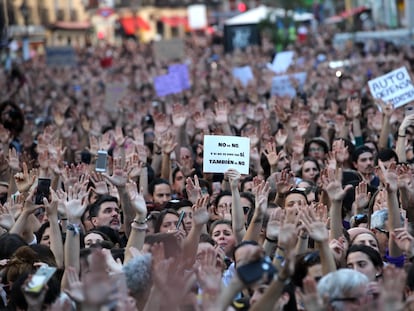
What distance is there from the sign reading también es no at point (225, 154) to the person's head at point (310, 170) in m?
1.54

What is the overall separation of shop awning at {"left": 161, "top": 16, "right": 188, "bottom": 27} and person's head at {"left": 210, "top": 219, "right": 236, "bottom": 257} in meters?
75.7

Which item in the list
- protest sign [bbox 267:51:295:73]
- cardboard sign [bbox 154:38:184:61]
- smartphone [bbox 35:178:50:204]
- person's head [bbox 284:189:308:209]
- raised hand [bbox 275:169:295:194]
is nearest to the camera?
person's head [bbox 284:189:308:209]

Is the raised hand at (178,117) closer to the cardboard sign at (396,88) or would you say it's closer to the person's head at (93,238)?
the cardboard sign at (396,88)

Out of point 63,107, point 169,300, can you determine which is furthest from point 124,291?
point 63,107

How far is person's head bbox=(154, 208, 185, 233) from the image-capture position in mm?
9188

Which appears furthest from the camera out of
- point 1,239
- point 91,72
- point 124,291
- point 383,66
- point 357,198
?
point 91,72

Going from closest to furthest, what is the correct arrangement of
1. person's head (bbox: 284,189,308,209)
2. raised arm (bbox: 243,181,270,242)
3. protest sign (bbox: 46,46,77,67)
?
raised arm (bbox: 243,181,270,242) → person's head (bbox: 284,189,308,209) → protest sign (bbox: 46,46,77,67)

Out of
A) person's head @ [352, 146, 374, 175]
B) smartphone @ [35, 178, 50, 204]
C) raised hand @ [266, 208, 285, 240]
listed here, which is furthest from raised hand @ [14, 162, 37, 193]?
person's head @ [352, 146, 374, 175]

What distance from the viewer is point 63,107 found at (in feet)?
58.0

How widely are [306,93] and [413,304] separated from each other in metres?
12.8

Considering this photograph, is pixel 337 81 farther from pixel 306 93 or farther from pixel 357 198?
pixel 357 198

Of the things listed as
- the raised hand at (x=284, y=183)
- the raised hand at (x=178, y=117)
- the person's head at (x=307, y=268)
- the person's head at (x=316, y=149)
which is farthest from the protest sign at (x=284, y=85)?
the person's head at (x=307, y=268)

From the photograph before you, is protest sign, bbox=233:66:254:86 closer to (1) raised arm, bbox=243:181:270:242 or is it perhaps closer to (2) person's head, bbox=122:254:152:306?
(1) raised arm, bbox=243:181:270:242

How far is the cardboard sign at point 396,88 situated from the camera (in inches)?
574
